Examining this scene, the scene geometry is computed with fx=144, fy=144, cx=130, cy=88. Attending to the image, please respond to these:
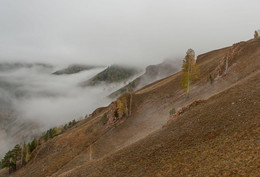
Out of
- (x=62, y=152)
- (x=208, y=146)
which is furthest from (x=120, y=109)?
(x=208, y=146)

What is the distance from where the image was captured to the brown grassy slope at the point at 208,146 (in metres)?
13.1

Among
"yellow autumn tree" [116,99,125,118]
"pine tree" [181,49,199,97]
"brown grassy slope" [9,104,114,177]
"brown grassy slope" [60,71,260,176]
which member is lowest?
"brown grassy slope" [9,104,114,177]

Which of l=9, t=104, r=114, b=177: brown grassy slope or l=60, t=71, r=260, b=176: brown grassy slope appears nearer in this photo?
l=60, t=71, r=260, b=176: brown grassy slope

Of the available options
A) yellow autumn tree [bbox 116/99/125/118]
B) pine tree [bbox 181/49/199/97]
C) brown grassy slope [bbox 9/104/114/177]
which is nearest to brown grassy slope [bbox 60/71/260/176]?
pine tree [bbox 181/49/199/97]

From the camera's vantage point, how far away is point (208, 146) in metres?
16.4

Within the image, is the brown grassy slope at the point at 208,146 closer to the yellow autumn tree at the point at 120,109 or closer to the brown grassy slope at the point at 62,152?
the brown grassy slope at the point at 62,152

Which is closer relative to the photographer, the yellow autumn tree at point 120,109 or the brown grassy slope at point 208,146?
the brown grassy slope at point 208,146

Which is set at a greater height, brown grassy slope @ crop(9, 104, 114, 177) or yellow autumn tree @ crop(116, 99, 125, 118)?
yellow autumn tree @ crop(116, 99, 125, 118)

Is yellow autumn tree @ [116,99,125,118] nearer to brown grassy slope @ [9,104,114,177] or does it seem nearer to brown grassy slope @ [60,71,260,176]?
brown grassy slope @ [9,104,114,177]

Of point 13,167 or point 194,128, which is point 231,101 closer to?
point 194,128

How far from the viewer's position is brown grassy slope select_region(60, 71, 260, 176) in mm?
13086

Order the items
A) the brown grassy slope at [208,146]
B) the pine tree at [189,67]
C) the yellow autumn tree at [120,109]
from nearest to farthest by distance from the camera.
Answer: the brown grassy slope at [208,146] → the pine tree at [189,67] → the yellow autumn tree at [120,109]

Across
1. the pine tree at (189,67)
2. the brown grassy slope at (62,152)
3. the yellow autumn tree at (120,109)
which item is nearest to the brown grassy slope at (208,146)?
the pine tree at (189,67)

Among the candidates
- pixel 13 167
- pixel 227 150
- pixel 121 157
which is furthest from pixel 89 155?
pixel 13 167
